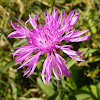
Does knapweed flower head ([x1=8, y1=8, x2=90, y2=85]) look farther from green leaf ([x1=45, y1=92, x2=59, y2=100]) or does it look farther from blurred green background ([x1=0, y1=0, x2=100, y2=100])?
green leaf ([x1=45, y1=92, x2=59, y2=100])

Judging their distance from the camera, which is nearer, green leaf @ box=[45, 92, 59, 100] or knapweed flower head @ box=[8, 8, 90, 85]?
knapweed flower head @ box=[8, 8, 90, 85]

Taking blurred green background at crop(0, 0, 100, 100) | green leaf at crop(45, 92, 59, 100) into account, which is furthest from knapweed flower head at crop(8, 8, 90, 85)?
green leaf at crop(45, 92, 59, 100)

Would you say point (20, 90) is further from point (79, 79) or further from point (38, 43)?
point (38, 43)

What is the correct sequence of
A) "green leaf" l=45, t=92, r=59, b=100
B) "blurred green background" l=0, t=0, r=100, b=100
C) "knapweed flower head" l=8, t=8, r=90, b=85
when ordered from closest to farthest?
"knapweed flower head" l=8, t=8, r=90, b=85 → "green leaf" l=45, t=92, r=59, b=100 → "blurred green background" l=0, t=0, r=100, b=100

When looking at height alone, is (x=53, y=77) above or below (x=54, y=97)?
above

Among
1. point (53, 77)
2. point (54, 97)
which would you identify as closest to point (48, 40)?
point (53, 77)

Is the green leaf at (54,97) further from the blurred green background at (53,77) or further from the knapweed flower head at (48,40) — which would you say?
the knapweed flower head at (48,40)

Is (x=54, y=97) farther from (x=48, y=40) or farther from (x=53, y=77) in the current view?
(x=48, y=40)

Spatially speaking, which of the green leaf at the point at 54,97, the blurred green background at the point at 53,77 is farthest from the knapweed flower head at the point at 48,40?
the green leaf at the point at 54,97
